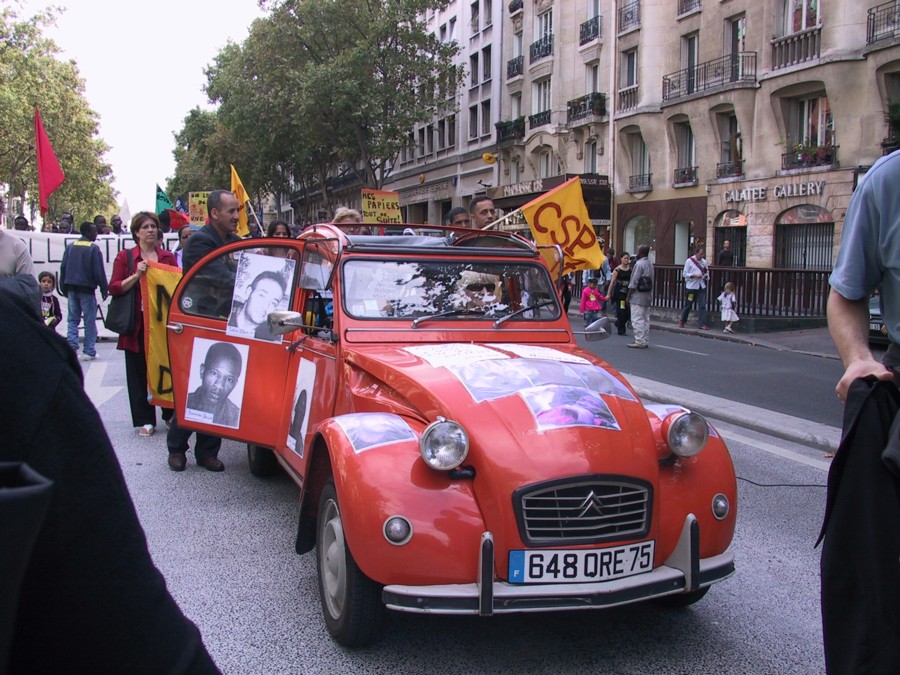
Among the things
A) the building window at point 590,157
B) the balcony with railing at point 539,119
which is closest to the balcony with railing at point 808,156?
the building window at point 590,157

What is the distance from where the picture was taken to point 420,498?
3.13 meters

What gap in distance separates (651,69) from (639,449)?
97.6 feet

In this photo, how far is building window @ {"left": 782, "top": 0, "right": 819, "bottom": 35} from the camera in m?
23.9

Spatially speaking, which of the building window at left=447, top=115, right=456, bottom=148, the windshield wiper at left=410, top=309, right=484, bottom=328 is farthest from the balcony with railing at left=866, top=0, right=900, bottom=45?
the building window at left=447, top=115, right=456, bottom=148

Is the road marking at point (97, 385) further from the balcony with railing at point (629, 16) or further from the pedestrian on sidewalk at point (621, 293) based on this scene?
the balcony with railing at point (629, 16)

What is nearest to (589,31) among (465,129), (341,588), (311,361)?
(465,129)

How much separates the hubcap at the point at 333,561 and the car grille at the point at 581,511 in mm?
766

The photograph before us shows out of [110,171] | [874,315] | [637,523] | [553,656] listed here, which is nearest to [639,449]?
[637,523]

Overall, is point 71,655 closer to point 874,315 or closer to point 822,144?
point 874,315

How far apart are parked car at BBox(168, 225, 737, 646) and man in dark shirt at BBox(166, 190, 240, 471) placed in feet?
6.24

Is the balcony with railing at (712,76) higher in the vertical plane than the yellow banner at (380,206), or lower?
higher

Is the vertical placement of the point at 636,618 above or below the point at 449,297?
below

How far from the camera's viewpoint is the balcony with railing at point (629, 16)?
30888 millimetres

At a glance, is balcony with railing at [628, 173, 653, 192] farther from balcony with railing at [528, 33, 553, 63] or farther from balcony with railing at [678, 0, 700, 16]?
balcony with railing at [528, 33, 553, 63]
